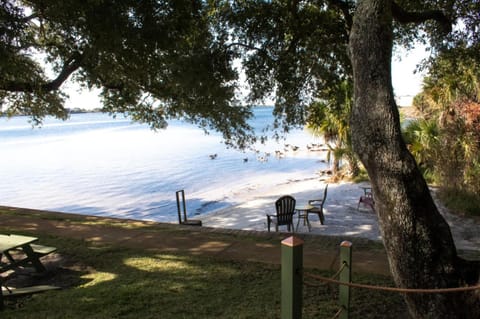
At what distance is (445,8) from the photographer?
6945mm

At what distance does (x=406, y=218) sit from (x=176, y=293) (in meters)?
2.74

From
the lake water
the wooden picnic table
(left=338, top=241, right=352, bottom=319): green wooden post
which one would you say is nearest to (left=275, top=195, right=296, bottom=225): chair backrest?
the wooden picnic table

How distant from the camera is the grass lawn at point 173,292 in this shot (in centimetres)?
404

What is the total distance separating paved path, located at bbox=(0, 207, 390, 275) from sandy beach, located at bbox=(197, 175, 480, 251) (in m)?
3.71

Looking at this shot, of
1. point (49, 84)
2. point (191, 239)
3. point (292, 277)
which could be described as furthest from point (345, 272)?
point (49, 84)

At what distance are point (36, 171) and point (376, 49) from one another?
32.0m

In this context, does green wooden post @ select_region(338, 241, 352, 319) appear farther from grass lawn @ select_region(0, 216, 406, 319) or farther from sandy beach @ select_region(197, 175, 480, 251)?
sandy beach @ select_region(197, 175, 480, 251)

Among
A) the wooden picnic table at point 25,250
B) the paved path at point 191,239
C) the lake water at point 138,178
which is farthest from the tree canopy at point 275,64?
the lake water at point 138,178

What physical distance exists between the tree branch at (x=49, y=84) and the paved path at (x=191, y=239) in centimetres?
288

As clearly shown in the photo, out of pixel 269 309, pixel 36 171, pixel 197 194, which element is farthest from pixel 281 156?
pixel 269 309

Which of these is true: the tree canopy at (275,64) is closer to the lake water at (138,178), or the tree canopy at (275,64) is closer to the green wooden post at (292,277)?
the green wooden post at (292,277)

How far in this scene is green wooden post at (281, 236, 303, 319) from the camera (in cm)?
241

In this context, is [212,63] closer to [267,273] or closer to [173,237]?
[173,237]

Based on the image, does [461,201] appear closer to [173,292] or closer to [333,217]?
[333,217]
